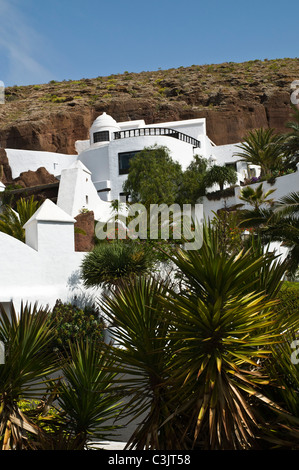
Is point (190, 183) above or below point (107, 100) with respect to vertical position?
below

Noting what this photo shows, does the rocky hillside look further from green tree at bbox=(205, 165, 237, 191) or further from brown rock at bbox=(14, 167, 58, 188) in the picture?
green tree at bbox=(205, 165, 237, 191)

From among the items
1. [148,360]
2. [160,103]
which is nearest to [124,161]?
[160,103]

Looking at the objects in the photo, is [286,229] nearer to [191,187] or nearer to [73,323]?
[73,323]

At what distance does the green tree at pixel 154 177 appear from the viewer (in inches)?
1001

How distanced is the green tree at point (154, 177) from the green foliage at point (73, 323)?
1163 cm

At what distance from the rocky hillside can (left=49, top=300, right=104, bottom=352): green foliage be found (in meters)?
31.1

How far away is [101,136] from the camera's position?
36.0 metres

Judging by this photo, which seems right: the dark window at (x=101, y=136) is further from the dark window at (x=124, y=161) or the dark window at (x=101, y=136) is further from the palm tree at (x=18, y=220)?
the palm tree at (x=18, y=220)

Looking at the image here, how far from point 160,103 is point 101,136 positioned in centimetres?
1447

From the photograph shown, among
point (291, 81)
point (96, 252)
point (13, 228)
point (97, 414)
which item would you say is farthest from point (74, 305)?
point (291, 81)

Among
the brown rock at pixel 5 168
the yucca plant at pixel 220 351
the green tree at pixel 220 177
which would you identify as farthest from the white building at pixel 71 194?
the yucca plant at pixel 220 351

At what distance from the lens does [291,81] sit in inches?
2071
